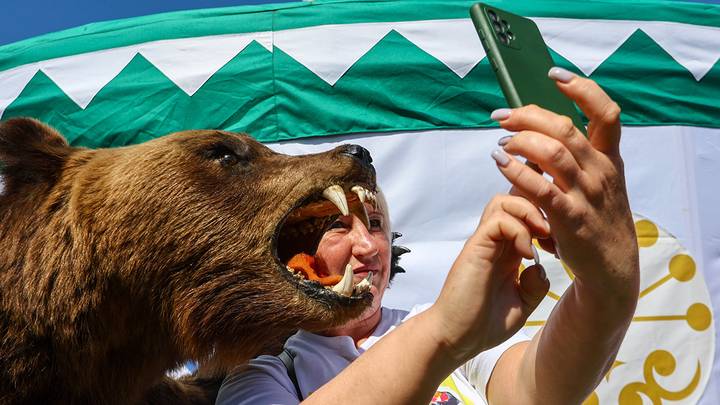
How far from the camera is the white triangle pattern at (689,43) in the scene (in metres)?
3.89

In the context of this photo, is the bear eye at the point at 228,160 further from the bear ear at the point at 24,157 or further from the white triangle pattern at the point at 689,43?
the white triangle pattern at the point at 689,43

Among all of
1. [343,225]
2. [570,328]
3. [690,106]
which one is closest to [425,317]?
[570,328]

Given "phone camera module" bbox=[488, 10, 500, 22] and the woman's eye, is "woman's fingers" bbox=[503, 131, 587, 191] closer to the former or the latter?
"phone camera module" bbox=[488, 10, 500, 22]

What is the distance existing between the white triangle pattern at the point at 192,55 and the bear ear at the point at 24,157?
1866 millimetres

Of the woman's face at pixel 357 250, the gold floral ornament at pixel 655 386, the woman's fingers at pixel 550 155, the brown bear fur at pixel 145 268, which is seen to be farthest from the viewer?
the gold floral ornament at pixel 655 386

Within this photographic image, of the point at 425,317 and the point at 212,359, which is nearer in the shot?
the point at 425,317

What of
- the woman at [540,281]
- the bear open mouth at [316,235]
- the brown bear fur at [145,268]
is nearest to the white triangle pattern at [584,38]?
the bear open mouth at [316,235]

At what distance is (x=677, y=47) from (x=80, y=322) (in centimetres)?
334

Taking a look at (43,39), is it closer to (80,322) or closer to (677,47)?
(80,322)

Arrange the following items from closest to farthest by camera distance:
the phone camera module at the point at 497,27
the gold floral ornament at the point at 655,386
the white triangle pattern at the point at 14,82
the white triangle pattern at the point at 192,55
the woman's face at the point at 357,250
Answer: the phone camera module at the point at 497,27
the woman's face at the point at 357,250
the gold floral ornament at the point at 655,386
the white triangle pattern at the point at 192,55
the white triangle pattern at the point at 14,82

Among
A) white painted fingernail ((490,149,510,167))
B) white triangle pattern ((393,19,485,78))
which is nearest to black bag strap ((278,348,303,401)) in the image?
white painted fingernail ((490,149,510,167))

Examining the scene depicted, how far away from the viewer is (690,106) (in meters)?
3.88

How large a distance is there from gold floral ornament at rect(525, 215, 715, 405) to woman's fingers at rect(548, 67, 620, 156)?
2490 millimetres

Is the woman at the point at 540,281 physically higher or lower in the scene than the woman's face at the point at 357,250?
higher
